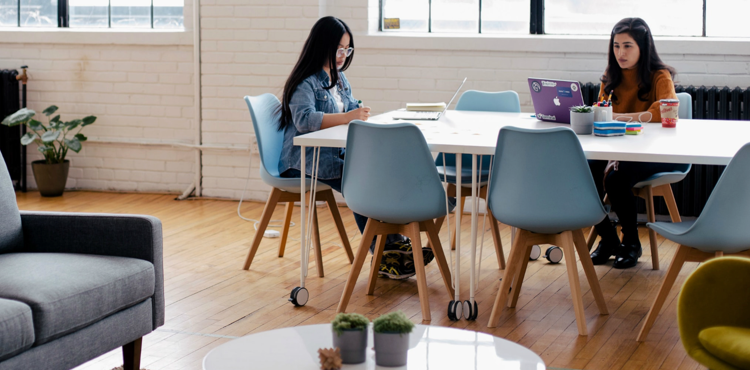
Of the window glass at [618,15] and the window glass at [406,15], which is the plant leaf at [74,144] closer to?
the window glass at [406,15]

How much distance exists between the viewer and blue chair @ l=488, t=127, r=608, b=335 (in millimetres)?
2656

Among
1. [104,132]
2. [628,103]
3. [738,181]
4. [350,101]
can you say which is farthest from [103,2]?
[738,181]

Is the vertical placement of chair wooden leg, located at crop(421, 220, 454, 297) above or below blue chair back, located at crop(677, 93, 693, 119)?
below

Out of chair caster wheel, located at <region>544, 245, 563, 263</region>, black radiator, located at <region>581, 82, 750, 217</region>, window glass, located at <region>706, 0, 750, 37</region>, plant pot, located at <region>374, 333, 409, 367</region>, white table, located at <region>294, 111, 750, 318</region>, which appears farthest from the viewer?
window glass, located at <region>706, 0, 750, 37</region>

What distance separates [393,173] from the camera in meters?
2.88

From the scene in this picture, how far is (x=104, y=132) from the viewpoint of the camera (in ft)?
19.1

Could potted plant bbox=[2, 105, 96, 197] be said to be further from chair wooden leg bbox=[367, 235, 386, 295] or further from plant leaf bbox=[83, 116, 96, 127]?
chair wooden leg bbox=[367, 235, 386, 295]

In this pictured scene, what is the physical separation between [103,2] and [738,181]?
481cm

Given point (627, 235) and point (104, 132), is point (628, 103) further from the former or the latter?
point (104, 132)

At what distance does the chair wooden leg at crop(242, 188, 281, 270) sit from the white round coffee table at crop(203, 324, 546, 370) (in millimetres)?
1816

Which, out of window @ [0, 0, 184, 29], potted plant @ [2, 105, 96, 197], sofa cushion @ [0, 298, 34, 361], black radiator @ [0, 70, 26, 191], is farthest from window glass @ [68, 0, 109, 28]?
sofa cushion @ [0, 298, 34, 361]

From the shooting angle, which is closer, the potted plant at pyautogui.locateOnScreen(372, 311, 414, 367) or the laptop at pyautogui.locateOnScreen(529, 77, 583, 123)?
the potted plant at pyautogui.locateOnScreen(372, 311, 414, 367)

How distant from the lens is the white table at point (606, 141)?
263 cm

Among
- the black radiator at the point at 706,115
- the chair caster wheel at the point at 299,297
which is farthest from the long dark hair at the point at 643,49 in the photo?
the chair caster wheel at the point at 299,297
